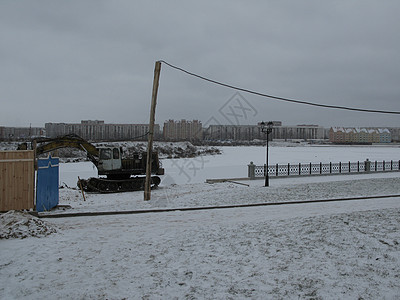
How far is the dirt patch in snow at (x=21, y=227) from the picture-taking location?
6.18 m

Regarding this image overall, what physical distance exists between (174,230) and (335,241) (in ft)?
11.6

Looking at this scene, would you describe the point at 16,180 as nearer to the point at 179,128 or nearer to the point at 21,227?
the point at 21,227

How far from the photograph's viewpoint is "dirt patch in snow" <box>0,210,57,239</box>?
243 inches

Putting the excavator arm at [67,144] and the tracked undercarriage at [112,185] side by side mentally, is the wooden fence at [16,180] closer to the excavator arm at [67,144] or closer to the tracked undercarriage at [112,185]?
the excavator arm at [67,144]

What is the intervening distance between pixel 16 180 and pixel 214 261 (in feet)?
23.3

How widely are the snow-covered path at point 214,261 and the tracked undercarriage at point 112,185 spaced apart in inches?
430

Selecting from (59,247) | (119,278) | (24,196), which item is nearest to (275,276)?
(119,278)

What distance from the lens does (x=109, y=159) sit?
1867 centimetres

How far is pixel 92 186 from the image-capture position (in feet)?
58.8

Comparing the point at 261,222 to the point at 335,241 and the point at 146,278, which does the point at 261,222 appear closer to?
the point at 335,241

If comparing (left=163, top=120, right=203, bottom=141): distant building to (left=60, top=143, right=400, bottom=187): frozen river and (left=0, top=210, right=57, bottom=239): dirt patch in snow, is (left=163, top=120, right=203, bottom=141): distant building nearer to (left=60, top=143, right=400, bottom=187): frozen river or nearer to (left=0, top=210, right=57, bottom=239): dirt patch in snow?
(left=60, top=143, right=400, bottom=187): frozen river

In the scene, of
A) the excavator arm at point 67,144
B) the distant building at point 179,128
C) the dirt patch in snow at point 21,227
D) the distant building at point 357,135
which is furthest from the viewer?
the distant building at point 357,135

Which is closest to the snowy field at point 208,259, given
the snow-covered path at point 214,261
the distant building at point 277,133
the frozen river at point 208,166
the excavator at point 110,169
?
the snow-covered path at point 214,261

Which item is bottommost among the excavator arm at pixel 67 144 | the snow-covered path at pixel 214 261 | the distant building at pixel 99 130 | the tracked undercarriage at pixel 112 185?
the tracked undercarriage at pixel 112 185
